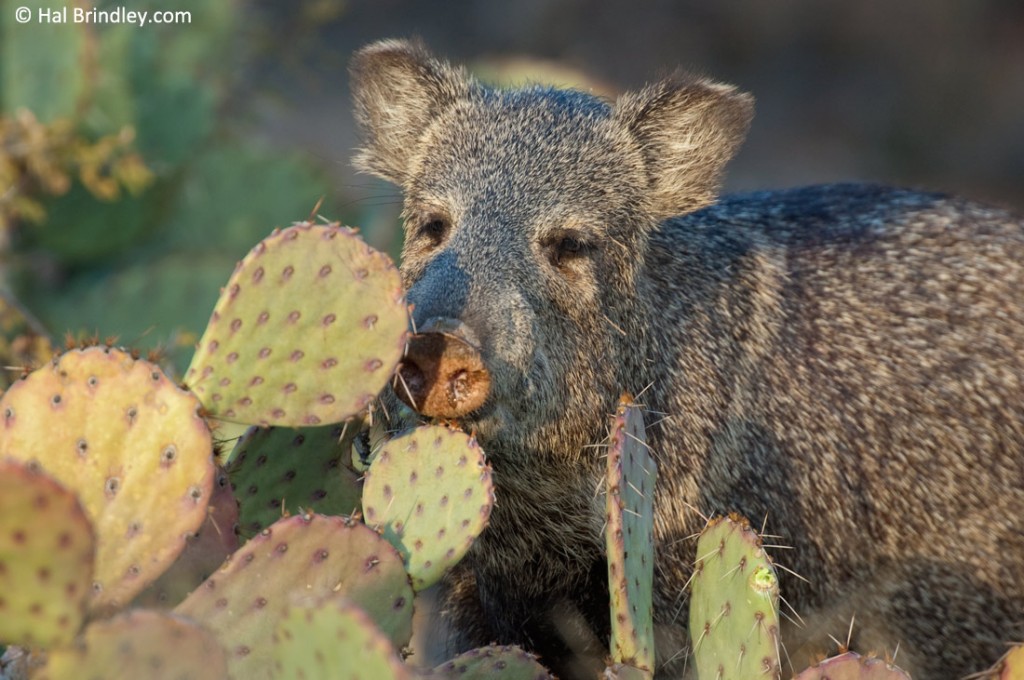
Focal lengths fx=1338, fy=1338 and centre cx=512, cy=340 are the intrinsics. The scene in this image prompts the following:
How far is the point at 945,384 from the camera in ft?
12.4

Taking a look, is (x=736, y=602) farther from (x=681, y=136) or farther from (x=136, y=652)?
(x=681, y=136)

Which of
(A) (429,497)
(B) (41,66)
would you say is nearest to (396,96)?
(A) (429,497)

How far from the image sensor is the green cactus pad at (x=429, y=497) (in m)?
2.54

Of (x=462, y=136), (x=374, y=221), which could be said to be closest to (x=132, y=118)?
(x=374, y=221)

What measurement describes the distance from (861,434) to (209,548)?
193 cm

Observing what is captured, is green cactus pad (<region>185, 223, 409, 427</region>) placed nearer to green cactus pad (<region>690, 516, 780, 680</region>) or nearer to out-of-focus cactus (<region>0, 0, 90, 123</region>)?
green cactus pad (<region>690, 516, 780, 680</region>)

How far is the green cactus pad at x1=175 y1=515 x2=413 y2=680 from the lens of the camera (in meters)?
2.32

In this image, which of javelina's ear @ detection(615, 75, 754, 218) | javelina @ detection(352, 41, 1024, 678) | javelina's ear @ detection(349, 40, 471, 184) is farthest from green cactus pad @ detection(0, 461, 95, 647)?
javelina's ear @ detection(615, 75, 754, 218)

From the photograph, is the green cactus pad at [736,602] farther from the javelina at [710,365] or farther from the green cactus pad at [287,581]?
the javelina at [710,365]

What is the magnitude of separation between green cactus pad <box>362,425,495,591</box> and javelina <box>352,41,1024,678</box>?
70cm

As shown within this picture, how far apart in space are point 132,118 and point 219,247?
785 mm

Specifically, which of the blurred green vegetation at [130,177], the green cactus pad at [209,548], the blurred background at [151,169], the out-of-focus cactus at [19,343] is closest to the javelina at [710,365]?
the blurred background at [151,169]

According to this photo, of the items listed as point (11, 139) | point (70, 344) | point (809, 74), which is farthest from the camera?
point (809, 74)

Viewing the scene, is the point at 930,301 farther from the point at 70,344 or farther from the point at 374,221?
the point at 374,221
